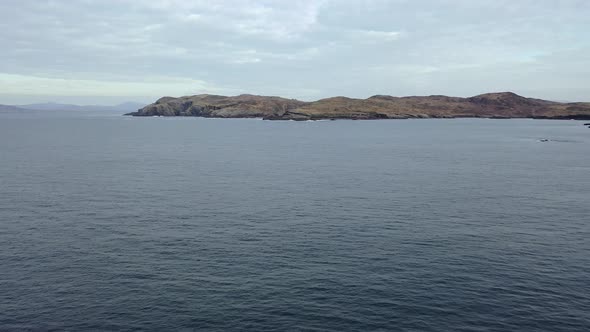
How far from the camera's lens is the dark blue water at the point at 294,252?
43375 mm

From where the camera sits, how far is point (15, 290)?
4822 cm

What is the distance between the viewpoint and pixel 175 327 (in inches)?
1615

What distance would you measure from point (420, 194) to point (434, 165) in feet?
158

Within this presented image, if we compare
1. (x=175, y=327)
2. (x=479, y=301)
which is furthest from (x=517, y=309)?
(x=175, y=327)

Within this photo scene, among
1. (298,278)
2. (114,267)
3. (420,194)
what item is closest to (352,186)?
(420,194)

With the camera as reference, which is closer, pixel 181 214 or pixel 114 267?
pixel 114 267

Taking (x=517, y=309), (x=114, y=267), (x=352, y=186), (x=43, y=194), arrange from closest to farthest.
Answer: (x=517, y=309), (x=114, y=267), (x=43, y=194), (x=352, y=186)

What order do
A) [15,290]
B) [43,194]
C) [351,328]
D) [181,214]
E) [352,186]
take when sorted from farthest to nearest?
[352,186] → [43,194] → [181,214] → [15,290] → [351,328]

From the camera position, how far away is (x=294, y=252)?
58.9 metres

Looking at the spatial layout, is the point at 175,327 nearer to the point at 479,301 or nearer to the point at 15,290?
the point at 15,290

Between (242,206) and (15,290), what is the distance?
1654 inches

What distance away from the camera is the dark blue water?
4338 centimetres

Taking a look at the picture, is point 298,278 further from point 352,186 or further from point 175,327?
point 352,186

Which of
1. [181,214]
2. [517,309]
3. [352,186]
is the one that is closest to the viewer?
[517,309]
